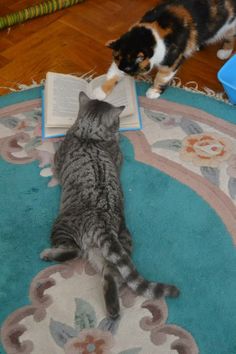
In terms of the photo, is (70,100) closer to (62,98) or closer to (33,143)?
(62,98)

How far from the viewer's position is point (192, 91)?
5.82ft

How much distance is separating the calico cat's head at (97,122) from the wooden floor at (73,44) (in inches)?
20.0

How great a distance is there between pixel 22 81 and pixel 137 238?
3.16 ft

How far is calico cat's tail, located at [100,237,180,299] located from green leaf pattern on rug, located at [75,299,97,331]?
0.46ft

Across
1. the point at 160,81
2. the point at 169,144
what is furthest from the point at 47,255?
the point at 160,81

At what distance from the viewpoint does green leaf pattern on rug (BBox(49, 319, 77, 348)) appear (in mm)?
1090

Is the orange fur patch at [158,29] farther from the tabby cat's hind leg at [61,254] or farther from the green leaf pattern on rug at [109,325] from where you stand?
the green leaf pattern on rug at [109,325]

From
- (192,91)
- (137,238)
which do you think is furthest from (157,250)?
(192,91)

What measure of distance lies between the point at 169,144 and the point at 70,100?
0.45m

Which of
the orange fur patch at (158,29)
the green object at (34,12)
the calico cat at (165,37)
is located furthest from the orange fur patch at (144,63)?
the green object at (34,12)

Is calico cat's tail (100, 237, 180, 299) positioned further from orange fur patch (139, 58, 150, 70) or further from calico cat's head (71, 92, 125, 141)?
orange fur patch (139, 58, 150, 70)

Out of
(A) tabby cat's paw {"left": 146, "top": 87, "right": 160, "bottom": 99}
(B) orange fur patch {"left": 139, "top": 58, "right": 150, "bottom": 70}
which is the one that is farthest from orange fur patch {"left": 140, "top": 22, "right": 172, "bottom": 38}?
(A) tabby cat's paw {"left": 146, "top": 87, "right": 160, "bottom": 99}

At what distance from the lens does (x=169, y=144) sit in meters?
1.57

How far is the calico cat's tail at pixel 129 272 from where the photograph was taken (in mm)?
1063
